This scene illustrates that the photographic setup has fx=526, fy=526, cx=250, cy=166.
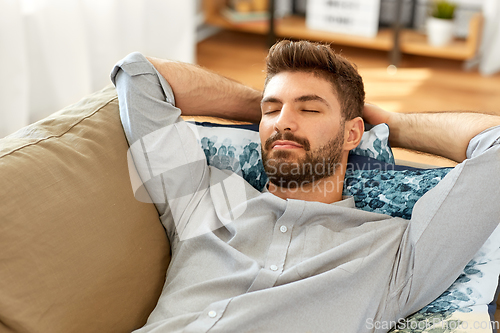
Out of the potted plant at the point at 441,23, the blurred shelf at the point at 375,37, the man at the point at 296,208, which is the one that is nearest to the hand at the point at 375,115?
the man at the point at 296,208

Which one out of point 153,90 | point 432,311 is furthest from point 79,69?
point 432,311

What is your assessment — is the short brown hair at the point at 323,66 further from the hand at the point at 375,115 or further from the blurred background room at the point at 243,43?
the blurred background room at the point at 243,43

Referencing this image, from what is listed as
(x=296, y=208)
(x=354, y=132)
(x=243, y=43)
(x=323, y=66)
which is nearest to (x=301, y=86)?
(x=323, y=66)

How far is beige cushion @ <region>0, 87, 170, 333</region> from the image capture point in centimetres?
105

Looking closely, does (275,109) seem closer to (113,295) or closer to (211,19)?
(113,295)

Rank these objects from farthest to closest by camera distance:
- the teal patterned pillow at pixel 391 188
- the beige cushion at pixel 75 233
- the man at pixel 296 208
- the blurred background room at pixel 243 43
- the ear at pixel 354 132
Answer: the blurred background room at pixel 243 43
the ear at pixel 354 132
the teal patterned pillow at pixel 391 188
the man at pixel 296 208
the beige cushion at pixel 75 233

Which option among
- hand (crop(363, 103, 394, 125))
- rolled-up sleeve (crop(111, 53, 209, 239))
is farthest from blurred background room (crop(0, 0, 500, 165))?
hand (crop(363, 103, 394, 125))

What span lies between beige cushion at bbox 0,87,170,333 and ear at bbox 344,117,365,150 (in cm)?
56

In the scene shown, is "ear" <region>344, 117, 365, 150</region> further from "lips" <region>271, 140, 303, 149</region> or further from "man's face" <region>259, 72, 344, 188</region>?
"lips" <region>271, 140, 303, 149</region>

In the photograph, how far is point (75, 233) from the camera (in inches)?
45.2

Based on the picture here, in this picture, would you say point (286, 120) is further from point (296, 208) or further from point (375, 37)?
point (375, 37)

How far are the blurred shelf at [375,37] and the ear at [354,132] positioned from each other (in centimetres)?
208

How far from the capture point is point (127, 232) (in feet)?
4.11

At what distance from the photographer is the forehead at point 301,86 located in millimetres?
1412
